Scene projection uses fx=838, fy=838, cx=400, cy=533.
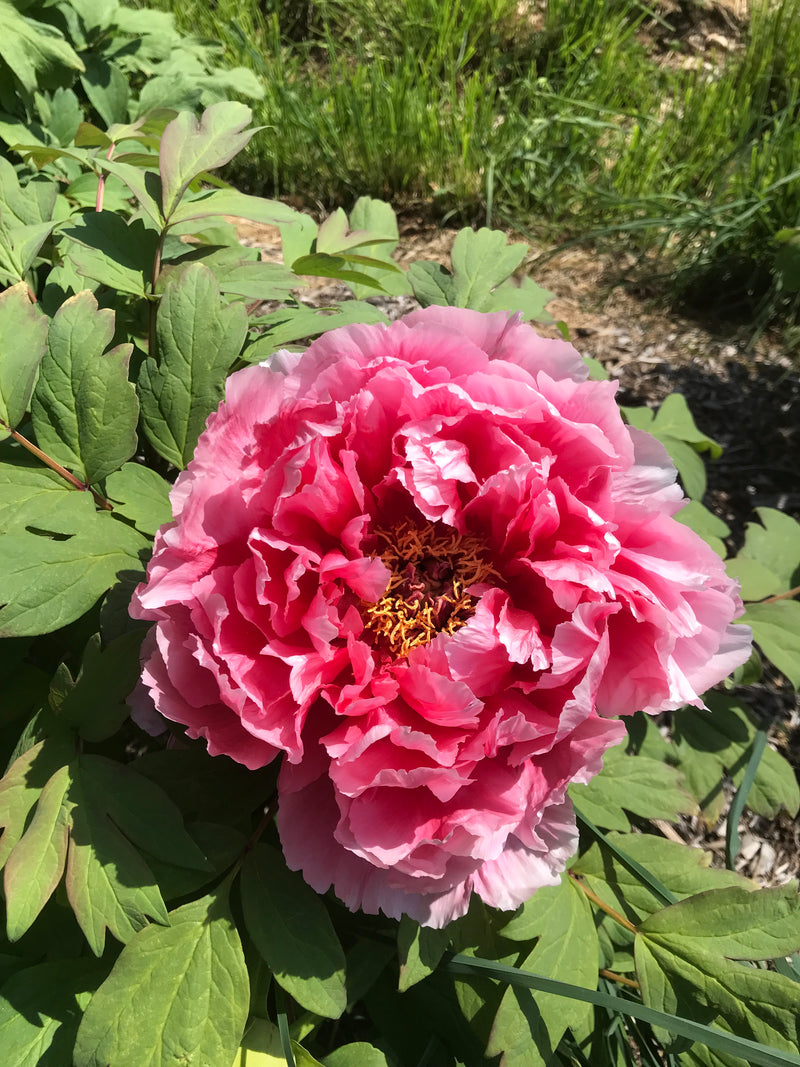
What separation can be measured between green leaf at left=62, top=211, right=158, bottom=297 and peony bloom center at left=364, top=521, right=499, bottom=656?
0.49m

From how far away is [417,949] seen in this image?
2.99 feet

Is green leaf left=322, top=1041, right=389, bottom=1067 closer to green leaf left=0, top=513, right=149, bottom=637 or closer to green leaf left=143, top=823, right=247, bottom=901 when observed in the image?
green leaf left=143, top=823, right=247, bottom=901

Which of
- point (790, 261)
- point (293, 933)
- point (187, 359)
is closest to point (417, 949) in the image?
point (293, 933)

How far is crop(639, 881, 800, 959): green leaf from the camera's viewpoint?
96 centimetres

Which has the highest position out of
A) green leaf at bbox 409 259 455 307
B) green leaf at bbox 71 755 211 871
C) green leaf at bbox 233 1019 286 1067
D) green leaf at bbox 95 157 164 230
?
green leaf at bbox 95 157 164 230

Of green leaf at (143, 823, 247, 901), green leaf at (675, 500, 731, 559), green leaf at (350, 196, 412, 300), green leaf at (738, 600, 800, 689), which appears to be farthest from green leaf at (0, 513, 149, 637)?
green leaf at (738, 600, 800, 689)

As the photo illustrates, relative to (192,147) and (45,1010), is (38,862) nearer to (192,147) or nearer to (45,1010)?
(45,1010)

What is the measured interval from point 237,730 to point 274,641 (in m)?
0.10

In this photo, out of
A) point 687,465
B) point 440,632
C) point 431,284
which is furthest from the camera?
point 687,465

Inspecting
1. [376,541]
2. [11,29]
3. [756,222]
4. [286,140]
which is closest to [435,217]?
[286,140]

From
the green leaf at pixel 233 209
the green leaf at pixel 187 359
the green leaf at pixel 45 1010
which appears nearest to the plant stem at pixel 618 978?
the green leaf at pixel 45 1010

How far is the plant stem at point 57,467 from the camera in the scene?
1.00 meters

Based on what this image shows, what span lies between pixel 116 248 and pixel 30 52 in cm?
89

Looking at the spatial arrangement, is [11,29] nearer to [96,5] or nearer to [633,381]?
[96,5]
